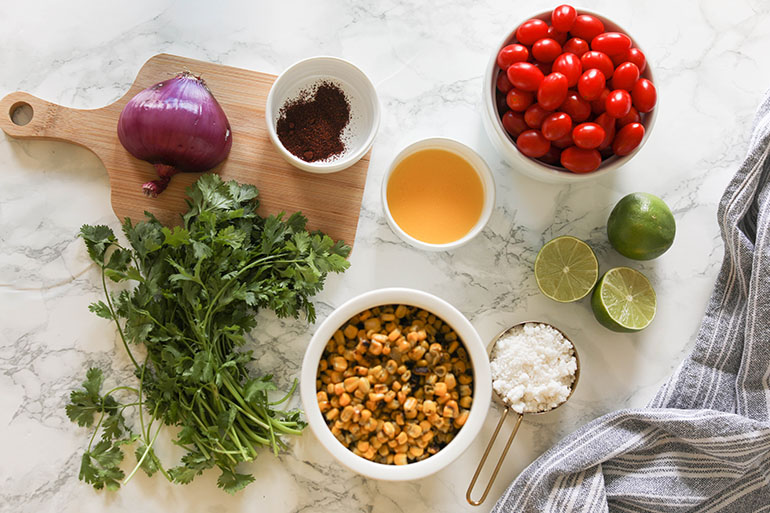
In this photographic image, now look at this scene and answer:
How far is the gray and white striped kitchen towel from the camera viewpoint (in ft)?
5.22

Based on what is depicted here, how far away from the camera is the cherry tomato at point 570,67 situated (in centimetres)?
144

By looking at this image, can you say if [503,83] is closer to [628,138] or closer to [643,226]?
[628,138]

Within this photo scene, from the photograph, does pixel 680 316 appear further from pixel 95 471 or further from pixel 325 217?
pixel 95 471

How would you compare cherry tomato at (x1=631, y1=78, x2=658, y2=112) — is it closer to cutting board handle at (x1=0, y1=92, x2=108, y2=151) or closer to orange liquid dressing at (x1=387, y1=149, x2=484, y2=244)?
orange liquid dressing at (x1=387, y1=149, x2=484, y2=244)

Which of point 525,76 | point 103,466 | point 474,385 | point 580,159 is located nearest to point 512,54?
point 525,76

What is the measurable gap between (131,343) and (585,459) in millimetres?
1260

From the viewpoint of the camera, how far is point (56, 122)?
5.26ft

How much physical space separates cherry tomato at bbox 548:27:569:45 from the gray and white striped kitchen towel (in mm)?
627

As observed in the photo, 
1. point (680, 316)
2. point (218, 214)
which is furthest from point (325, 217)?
point (680, 316)

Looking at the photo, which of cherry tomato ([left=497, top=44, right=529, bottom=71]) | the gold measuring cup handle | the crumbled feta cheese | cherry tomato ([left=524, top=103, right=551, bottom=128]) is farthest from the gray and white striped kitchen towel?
cherry tomato ([left=497, top=44, right=529, bottom=71])

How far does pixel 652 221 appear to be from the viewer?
156cm

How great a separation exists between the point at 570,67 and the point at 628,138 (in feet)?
0.75

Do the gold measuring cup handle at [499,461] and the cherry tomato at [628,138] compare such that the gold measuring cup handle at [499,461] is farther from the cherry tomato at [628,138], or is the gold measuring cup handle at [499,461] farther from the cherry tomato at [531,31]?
the cherry tomato at [531,31]

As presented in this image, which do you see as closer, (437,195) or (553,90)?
(553,90)
